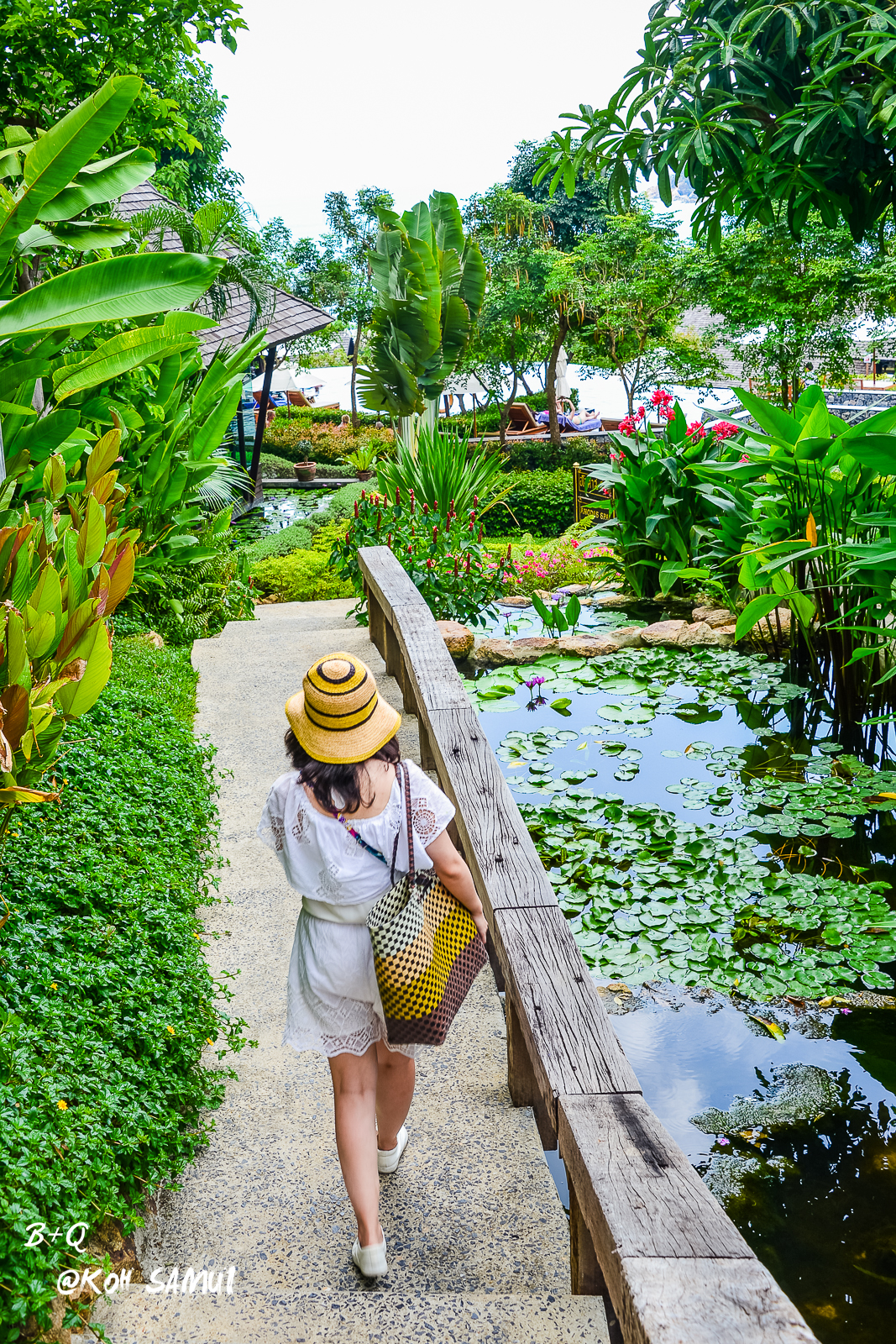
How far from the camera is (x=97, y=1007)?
7.63 ft

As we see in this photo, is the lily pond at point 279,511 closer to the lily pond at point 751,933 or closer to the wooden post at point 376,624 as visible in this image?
the wooden post at point 376,624

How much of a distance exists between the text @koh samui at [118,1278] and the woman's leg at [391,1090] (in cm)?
44

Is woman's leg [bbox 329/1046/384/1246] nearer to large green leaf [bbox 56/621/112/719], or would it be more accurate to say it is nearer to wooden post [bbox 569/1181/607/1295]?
wooden post [bbox 569/1181/607/1295]

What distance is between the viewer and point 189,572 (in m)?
7.81

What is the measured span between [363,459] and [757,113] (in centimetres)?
1333

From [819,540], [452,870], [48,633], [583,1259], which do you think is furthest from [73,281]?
[819,540]

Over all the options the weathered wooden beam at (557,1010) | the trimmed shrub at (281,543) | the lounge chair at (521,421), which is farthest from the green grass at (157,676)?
the lounge chair at (521,421)

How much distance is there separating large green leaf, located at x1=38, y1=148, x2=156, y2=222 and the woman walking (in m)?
2.49

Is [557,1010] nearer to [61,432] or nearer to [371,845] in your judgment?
[371,845]

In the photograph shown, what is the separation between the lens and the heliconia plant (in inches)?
95.6

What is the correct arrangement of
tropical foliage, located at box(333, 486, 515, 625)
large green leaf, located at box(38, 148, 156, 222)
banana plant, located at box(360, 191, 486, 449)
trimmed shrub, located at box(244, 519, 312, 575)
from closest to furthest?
large green leaf, located at box(38, 148, 156, 222)
tropical foliage, located at box(333, 486, 515, 625)
banana plant, located at box(360, 191, 486, 449)
trimmed shrub, located at box(244, 519, 312, 575)

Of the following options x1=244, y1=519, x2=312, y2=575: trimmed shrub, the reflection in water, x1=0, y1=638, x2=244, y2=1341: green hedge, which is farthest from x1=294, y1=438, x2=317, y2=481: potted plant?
the reflection in water

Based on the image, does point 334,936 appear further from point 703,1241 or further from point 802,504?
point 802,504

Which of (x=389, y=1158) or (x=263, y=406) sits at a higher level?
(x=263, y=406)
